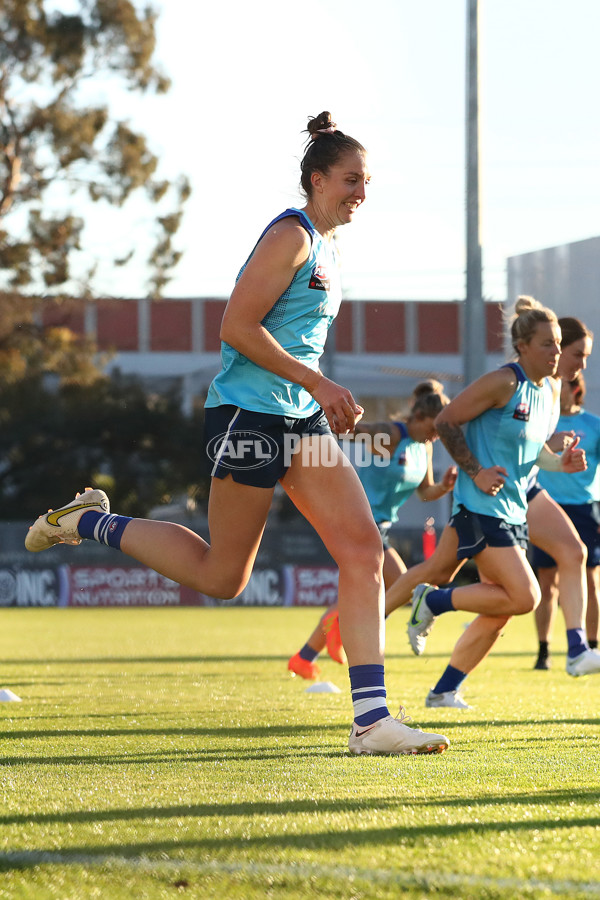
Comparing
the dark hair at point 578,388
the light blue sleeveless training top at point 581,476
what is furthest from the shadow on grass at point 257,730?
the light blue sleeveless training top at point 581,476

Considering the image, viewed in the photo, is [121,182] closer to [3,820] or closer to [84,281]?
[84,281]

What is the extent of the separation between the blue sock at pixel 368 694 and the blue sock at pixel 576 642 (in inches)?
110

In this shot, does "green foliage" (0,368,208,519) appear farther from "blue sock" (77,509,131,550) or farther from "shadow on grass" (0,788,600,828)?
"shadow on grass" (0,788,600,828)

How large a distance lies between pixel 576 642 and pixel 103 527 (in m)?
3.16

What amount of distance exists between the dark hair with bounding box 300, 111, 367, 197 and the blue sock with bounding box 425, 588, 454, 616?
256 cm

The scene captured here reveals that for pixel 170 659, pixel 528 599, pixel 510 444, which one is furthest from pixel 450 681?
pixel 170 659

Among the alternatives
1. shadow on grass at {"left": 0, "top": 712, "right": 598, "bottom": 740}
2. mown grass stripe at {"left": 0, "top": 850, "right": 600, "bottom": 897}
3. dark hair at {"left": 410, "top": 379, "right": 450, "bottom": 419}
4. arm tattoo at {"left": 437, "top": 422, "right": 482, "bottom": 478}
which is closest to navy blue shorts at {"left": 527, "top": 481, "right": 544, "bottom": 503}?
dark hair at {"left": 410, "top": 379, "right": 450, "bottom": 419}

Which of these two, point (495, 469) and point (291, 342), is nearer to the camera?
point (291, 342)

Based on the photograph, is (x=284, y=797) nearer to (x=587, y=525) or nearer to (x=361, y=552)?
(x=361, y=552)

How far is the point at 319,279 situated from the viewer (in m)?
4.55

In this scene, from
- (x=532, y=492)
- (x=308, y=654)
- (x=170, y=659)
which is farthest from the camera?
(x=170, y=659)

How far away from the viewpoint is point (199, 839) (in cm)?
289

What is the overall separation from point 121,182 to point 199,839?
112 ft

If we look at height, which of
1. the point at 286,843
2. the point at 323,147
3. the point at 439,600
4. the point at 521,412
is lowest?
the point at 439,600
